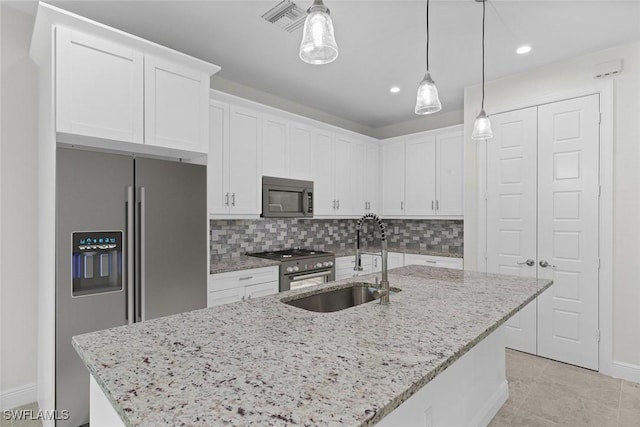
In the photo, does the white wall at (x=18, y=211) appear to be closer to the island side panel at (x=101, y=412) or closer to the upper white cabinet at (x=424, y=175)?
the island side panel at (x=101, y=412)

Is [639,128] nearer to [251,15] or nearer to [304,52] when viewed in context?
[304,52]

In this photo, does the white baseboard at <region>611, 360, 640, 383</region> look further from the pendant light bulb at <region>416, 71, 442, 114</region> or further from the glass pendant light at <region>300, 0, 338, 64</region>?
the glass pendant light at <region>300, 0, 338, 64</region>

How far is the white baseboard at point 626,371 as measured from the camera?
2.79 m

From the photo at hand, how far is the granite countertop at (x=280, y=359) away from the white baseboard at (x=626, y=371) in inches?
81.6

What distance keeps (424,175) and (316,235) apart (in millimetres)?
1655

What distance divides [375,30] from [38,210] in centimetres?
283

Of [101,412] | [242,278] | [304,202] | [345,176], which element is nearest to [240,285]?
[242,278]

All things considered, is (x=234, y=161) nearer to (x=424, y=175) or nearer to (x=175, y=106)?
(x=175, y=106)

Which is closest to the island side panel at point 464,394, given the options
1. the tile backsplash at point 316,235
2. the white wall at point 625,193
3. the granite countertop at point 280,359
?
the granite countertop at point 280,359

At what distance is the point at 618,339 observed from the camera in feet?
9.46

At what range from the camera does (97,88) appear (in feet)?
7.02

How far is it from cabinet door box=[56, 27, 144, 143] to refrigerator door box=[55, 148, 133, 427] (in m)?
0.19

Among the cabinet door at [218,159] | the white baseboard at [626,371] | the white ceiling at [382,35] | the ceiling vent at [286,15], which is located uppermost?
the white ceiling at [382,35]

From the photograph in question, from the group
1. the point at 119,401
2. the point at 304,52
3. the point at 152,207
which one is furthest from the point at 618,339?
the point at 152,207
